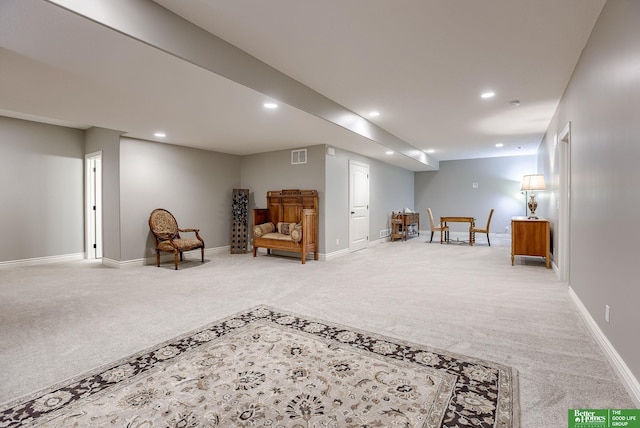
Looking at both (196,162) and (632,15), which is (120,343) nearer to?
(632,15)

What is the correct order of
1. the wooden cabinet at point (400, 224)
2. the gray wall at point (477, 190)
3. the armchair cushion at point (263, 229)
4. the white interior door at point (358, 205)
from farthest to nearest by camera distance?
1. the gray wall at point (477, 190)
2. the wooden cabinet at point (400, 224)
3. the white interior door at point (358, 205)
4. the armchair cushion at point (263, 229)

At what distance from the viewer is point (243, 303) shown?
136 inches

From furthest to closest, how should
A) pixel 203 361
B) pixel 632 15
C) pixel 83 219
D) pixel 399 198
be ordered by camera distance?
pixel 399 198 → pixel 83 219 → pixel 203 361 → pixel 632 15

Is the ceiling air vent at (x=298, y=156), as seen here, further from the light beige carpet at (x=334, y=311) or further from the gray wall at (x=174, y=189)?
the light beige carpet at (x=334, y=311)

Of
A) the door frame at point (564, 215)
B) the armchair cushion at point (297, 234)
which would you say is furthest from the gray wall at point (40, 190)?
the door frame at point (564, 215)

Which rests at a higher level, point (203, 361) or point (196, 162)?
point (196, 162)

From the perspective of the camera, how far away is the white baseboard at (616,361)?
1.72 m

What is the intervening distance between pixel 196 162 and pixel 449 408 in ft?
20.9

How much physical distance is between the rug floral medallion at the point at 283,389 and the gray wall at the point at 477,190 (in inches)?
361

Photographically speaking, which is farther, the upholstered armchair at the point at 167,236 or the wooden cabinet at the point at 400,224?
the wooden cabinet at the point at 400,224

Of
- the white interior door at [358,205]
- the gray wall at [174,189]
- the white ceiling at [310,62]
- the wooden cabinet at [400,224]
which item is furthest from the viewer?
the wooden cabinet at [400,224]

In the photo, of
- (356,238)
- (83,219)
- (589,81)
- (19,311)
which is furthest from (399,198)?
(19,311)

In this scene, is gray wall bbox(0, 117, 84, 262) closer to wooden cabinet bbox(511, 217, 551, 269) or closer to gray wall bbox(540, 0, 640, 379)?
gray wall bbox(540, 0, 640, 379)

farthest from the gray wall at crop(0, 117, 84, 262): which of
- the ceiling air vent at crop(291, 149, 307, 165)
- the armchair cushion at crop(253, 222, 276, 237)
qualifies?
the ceiling air vent at crop(291, 149, 307, 165)
